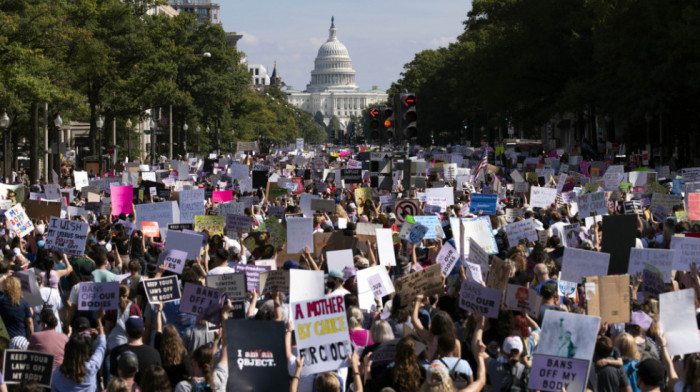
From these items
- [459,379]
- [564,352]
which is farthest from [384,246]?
[564,352]

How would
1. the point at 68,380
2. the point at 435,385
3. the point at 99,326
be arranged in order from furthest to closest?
the point at 99,326
the point at 68,380
the point at 435,385

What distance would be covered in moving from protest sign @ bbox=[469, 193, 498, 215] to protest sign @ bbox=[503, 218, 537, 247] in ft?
15.7

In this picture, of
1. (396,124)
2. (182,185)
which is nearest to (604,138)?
(182,185)

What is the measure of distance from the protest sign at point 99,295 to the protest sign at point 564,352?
419 cm

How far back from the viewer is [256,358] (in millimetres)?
8805

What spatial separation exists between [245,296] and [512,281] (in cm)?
293

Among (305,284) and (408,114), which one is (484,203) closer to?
(408,114)

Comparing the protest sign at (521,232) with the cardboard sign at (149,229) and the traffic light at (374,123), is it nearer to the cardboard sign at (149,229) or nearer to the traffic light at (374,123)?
the cardboard sign at (149,229)

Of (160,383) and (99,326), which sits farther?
(99,326)

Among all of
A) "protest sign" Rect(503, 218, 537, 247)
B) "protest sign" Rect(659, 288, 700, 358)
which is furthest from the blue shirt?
"protest sign" Rect(503, 218, 537, 247)

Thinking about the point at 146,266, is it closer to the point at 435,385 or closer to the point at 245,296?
the point at 245,296

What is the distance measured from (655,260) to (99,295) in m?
5.41

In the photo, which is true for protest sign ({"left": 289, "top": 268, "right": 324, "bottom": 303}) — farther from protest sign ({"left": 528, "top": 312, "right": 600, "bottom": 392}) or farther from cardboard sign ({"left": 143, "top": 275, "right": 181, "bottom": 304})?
protest sign ({"left": 528, "top": 312, "right": 600, "bottom": 392})

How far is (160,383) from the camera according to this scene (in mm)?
8219
